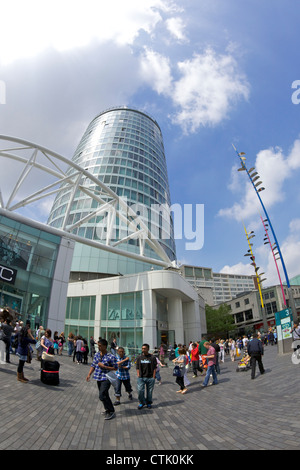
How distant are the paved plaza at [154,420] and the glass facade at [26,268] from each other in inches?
474

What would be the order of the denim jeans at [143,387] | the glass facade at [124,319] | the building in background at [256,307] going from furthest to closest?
the building in background at [256,307]
the glass facade at [124,319]
the denim jeans at [143,387]

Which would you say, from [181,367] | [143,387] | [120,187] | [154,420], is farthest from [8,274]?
[120,187]

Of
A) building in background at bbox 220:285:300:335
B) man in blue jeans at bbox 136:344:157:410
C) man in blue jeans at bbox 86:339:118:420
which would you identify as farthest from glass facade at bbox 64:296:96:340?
building in background at bbox 220:285:300:335

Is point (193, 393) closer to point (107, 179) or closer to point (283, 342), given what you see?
point (283, 342)

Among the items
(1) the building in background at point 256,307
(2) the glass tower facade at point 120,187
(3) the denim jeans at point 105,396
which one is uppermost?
(2) the glass tower facade at point 120,187

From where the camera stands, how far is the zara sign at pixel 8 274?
1892 centimetres

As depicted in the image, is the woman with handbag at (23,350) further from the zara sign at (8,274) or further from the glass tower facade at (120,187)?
the glass tower facade at (120,187)

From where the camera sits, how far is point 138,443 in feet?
14.3

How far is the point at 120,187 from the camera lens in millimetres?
49406

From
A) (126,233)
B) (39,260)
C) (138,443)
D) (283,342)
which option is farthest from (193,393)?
(126,233)

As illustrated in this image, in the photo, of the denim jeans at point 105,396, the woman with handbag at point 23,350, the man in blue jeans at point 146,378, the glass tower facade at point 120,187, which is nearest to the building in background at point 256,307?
the glass tower facade at point 120,187

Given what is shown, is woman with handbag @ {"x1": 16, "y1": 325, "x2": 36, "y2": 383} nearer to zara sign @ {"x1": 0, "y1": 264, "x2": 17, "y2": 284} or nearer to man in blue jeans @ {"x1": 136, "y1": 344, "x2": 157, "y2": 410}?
man in blue jeans @ {"x1": 136, "y1": 344, "x2": 157, "y2": 410}

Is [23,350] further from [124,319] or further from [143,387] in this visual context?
[124,319]
